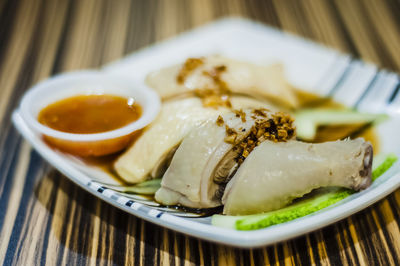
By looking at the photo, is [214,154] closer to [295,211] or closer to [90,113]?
[295,211]

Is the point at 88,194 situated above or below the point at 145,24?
below

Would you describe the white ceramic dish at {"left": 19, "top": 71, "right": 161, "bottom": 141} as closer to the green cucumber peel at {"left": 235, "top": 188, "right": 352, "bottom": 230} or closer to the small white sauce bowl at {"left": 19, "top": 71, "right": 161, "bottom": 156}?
the small white sauce bowl at {"left": 19, "top": 71, "right": 161, "bottom": 156}

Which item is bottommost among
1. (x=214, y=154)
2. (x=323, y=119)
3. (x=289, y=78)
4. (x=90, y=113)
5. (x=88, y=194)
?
(x=88, y=194)

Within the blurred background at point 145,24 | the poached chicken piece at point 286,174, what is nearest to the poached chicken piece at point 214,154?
the poached chicken piece at point 286,174

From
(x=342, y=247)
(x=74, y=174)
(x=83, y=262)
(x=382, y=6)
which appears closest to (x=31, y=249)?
(x=83, y=262)

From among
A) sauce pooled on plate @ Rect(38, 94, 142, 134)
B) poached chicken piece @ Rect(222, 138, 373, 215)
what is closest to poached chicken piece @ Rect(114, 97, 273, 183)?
sauce pooled on plate @ Rect(38, 94, 142, 134)

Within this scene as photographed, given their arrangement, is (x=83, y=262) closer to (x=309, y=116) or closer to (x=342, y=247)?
(x=342, y=247)

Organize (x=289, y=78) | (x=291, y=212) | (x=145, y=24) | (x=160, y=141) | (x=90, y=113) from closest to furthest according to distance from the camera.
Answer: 1. (x=291, y=212)
2. (x=160, y=141)
3. (x=90, y=113)
4. (x=289, y=78)
5. (x=145, y=24)

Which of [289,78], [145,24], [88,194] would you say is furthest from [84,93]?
[145,24]
